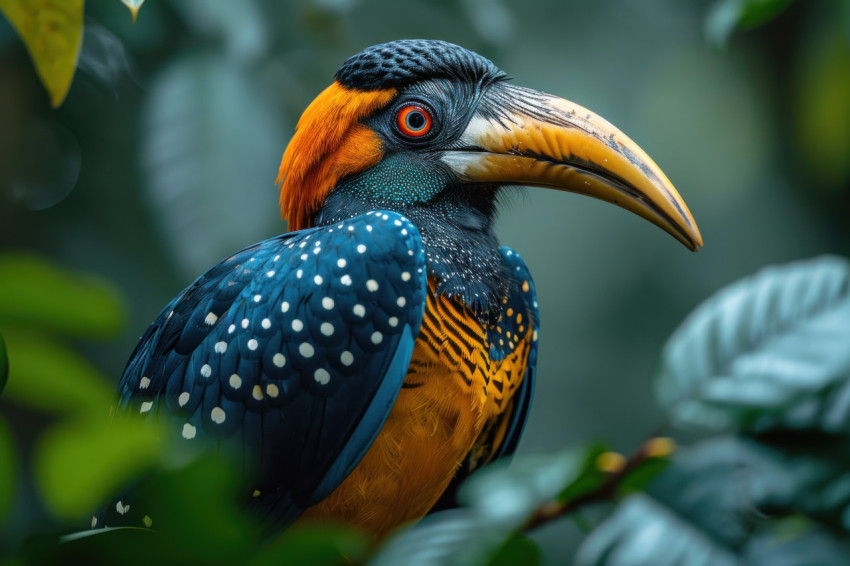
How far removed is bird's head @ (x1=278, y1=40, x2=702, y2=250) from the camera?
2.16 meters

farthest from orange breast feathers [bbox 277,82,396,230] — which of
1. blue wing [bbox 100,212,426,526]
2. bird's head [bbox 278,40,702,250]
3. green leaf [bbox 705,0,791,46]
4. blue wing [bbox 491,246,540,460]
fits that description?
green leaf [bbox 705,0,791,46]

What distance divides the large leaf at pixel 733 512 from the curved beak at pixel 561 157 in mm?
1008

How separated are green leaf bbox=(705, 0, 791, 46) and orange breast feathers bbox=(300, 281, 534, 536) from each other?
0.98m

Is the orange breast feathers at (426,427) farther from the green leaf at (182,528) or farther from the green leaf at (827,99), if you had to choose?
the green leaf at (827,99)

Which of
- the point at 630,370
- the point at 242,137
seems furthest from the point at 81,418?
the point at 630,370

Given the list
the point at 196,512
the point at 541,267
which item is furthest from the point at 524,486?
the point at 541,267

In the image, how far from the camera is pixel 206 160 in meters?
2.87

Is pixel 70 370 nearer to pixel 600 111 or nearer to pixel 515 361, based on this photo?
pixel 515 361

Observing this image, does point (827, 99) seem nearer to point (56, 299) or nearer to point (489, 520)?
point (489, 520)

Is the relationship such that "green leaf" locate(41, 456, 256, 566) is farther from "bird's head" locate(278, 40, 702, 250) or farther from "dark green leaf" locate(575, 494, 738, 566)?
"bird's head" locate(278, 40, 702, 250)

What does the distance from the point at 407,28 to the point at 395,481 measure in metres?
2.26

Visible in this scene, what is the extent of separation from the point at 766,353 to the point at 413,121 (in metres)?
1.37

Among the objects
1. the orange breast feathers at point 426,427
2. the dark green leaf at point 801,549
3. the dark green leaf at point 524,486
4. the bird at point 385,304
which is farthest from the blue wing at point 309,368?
the dark green leaf at point 801,549

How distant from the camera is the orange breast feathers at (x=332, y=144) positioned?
7.30 feet
